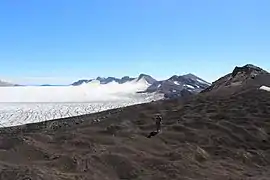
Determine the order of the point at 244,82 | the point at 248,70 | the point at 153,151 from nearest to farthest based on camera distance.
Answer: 1. the point at 153,151
2. the point at 244,82
3. the point at 248,70

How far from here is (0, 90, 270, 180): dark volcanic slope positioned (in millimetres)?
9398

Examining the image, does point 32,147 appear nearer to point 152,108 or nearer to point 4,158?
point 4,158

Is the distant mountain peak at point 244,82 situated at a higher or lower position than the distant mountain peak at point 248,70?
lower

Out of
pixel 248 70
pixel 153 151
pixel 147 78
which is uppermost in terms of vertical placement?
pixel 147 78

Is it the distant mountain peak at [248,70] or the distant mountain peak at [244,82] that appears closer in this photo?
the distant mountain peak at [244,82]

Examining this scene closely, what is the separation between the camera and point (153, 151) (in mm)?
11711

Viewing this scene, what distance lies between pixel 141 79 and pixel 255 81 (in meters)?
95.6

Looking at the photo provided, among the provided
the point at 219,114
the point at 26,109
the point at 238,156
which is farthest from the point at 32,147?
the point at 26,109

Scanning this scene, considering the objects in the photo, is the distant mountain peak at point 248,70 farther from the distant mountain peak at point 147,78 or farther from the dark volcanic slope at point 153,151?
the distant mountain peak at point 147,78

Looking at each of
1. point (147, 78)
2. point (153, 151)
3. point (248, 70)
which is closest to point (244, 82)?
point (248, 70)

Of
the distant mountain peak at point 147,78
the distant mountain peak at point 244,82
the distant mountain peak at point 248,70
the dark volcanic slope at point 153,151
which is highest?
the distant mountain peak at point 147,78

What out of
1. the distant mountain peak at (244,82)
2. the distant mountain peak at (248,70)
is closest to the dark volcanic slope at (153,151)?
the distant mountain peak at (244,82)

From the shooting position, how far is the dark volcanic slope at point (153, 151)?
30.8 feet

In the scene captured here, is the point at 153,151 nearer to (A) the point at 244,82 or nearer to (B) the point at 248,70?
(A) the point at 244,82
